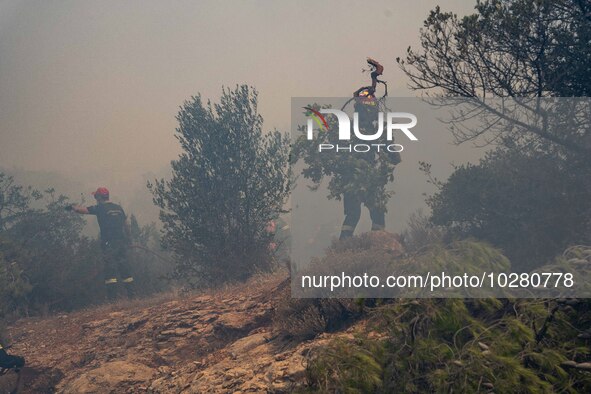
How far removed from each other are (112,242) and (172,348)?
8.90 metres

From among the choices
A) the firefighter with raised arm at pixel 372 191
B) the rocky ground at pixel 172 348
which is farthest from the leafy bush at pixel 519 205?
the rocky ground at pixel 172 348

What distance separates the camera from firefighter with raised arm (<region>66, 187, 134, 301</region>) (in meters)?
15.1

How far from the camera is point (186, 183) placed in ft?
45.6

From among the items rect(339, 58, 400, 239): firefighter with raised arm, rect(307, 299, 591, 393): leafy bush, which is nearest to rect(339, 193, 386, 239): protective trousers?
rect(339, 58, 400, 239): firefighter with raised arm

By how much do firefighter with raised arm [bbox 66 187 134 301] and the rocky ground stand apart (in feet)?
11.5

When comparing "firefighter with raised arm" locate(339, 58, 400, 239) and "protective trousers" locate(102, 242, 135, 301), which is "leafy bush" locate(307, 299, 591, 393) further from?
"protective trousers" locate(102, 242, 135, 301)

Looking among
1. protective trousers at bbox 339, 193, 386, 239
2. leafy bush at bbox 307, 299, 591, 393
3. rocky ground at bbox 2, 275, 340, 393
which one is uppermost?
protective trousers at bbox 339, 193, 386, 239

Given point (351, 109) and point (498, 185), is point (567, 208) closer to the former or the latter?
point (498, 185)

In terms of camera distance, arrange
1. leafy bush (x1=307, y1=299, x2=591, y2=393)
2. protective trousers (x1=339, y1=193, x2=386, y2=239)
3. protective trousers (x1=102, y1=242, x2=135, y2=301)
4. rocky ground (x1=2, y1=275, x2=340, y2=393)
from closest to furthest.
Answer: leafy bush (x1=307, y1=299, x2=591, y2=393) → rocky ground (x1=2, y1=275, x2=340, y2=393) → protective trousers (x1=339, y1=193, x2=386, y2=239) → protective trousers (x1=102, y1=242, x2=135, y2=301)

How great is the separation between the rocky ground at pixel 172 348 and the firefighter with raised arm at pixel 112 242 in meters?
3.49

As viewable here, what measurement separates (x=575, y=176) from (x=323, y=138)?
682 centimetres

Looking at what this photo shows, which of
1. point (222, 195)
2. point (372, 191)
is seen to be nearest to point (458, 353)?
point (372, 191)

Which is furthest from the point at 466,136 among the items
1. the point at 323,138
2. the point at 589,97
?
the point at 323,138

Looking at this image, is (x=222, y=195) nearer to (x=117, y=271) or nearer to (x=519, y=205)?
(x=117, y=271)
